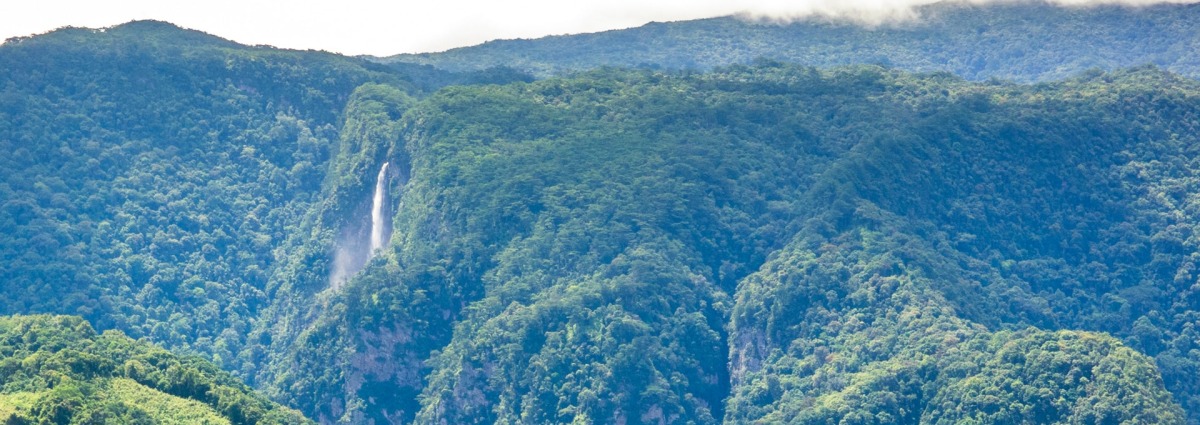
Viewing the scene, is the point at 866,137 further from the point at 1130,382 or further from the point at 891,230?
the point at 1130,382

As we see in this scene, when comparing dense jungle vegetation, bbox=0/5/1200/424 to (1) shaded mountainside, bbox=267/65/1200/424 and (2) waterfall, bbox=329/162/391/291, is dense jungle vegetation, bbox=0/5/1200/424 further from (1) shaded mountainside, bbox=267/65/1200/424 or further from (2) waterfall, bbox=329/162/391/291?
(2) waterfall, bbox=329/162/391/291

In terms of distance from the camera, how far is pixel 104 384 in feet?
386

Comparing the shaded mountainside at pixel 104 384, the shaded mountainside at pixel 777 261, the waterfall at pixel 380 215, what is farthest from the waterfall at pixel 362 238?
the shaded mountainside at pixel 104 384

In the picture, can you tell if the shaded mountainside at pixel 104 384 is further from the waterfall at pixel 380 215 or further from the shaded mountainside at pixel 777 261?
the waterfall at pixel 380 215

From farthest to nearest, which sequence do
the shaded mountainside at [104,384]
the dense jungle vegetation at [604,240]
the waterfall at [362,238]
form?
1. the waterfall at [362,238]
2. the dense jungle vegetation at [604,240]
3. the shaded mountainside at [104,384]

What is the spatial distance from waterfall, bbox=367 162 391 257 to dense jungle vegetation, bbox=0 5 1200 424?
0.73m

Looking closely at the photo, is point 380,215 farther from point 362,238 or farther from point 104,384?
point 104,384

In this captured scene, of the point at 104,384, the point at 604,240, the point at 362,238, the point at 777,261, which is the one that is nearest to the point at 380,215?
the point at 362,238

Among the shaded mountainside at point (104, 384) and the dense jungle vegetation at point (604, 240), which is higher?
the shaded mountainside at point (104, 384)

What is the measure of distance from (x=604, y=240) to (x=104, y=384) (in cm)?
4313

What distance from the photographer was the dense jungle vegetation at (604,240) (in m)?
139

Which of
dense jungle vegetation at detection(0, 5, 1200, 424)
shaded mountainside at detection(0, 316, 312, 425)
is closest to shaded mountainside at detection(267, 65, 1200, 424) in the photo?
Answer: dense jungle vegetation at detection(0, 5, 1200, 424)

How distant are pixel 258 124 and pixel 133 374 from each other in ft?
217

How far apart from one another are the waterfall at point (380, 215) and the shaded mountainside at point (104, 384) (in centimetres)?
4003
